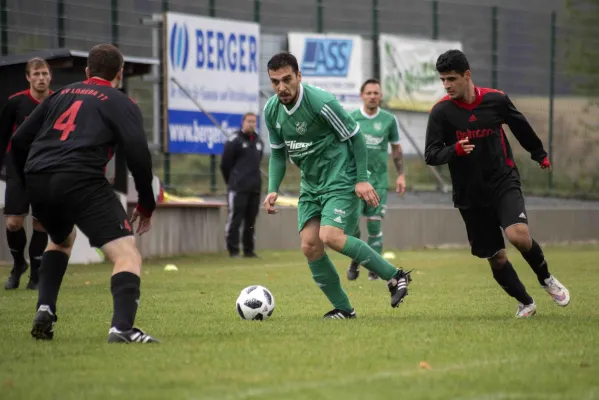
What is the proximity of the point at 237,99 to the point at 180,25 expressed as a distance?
1849 mm

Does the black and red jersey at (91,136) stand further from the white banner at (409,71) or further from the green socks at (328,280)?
the white banner at (409,71)

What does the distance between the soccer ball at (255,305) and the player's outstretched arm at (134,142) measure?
191 centimetres

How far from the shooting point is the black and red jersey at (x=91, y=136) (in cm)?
716

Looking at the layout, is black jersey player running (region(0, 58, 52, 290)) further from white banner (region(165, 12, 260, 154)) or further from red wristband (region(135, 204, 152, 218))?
white banner (region(165, 12, 260, 154))

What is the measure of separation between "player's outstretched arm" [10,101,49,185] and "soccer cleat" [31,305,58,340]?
89 centimetres

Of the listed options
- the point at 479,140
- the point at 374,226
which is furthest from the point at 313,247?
the point at 374,226

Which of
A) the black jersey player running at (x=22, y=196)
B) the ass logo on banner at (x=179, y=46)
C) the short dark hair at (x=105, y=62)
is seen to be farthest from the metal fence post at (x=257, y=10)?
the short dark hair at (x=105, y=62)

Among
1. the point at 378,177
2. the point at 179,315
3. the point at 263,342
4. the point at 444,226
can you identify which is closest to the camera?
the point at 263,342

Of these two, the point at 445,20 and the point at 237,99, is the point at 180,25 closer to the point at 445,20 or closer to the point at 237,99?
the point at 237,99

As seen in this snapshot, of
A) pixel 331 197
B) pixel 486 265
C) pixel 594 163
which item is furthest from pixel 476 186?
pixel 594 163

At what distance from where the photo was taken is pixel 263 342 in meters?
7.37

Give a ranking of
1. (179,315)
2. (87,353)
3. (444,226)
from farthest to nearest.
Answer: (444,226), (179,315), (87,353)

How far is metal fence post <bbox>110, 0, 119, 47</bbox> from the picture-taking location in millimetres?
19875

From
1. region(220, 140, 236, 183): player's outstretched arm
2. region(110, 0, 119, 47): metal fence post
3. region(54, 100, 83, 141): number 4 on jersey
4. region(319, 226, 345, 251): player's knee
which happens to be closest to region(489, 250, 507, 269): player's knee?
region(319, 226, 345, 251): player's knee
